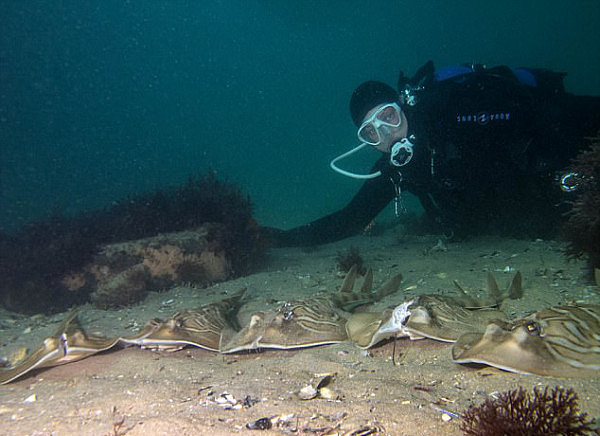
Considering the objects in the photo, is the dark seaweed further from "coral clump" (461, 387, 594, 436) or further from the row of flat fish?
"coral clump" (461, 387, 594, 436)

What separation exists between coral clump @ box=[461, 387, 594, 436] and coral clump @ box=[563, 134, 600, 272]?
3.97 m

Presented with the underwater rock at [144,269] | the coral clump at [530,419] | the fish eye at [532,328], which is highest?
the fish eye at [532,328]

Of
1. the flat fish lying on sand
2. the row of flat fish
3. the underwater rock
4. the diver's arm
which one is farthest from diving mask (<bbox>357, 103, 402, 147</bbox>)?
the flat fish lying on sand

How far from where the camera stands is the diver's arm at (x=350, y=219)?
10.0 meters

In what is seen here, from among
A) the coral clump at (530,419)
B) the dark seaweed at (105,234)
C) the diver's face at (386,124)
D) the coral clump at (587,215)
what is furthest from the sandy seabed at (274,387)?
the diver's face at (386,124)

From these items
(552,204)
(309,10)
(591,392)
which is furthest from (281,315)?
(309,10)

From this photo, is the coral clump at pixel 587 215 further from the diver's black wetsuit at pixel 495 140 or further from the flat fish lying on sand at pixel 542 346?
the flat fish lying on sand at pixel 542 346

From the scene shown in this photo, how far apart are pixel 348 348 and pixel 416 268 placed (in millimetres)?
4173

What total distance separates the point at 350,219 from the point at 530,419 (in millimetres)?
8989

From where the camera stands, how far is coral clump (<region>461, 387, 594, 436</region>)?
1641mm

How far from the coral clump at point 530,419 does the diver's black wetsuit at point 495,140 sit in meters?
6.16

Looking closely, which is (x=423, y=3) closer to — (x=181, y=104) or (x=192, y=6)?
(x=192, y=6)

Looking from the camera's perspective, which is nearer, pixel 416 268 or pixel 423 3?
pixel 416 268

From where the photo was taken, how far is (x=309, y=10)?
5325 centimetres
